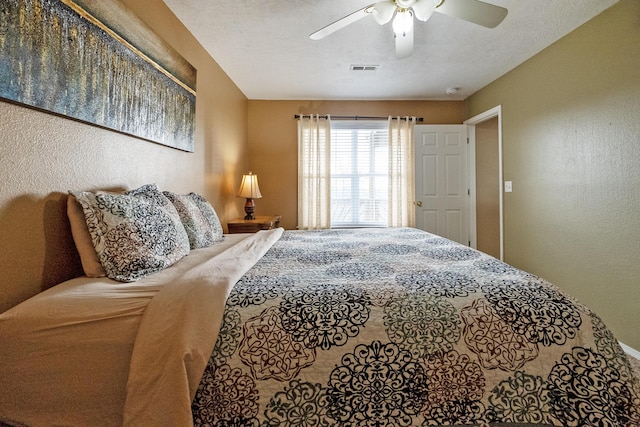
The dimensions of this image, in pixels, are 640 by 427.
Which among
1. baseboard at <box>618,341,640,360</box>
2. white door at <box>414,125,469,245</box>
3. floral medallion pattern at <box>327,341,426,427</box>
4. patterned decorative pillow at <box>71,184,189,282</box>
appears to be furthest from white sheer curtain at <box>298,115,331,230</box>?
floral medallion pattern at <box>327,341,426,427</box>

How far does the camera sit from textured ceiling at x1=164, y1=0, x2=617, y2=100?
2152 millimetres

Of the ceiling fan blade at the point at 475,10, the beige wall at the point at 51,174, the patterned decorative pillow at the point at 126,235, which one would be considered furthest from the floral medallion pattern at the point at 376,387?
the ceiling fan blade at the point at 475,10

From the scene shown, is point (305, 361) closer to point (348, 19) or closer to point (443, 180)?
point (348, 19)

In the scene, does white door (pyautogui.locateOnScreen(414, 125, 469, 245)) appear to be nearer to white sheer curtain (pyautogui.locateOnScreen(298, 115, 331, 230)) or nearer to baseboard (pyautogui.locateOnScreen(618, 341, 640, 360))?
white sheer curtain (pyautogui.locateOnScreen(298, 115, 331, 230))

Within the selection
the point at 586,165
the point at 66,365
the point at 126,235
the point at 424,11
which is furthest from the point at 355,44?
the point at 66,365

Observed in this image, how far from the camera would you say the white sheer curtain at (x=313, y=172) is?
4137 millimetres

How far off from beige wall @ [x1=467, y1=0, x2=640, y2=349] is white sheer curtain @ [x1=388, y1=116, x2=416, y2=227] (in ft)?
4.08

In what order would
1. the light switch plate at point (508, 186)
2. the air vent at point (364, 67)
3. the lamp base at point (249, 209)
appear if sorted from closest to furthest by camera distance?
the air vent at point (364, 67)
the light switch plate at point (508, 186)
the lamp base at point (249, 209)

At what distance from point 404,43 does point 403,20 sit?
0.26m

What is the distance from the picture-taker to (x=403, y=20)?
191 cm

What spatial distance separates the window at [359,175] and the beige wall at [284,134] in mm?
298

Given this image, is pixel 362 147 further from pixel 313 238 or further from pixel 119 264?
pixel 119 264

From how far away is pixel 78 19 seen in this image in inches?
52.6

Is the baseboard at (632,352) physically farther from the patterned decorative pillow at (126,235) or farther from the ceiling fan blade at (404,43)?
the patterned decorative pillow at (126,235)
